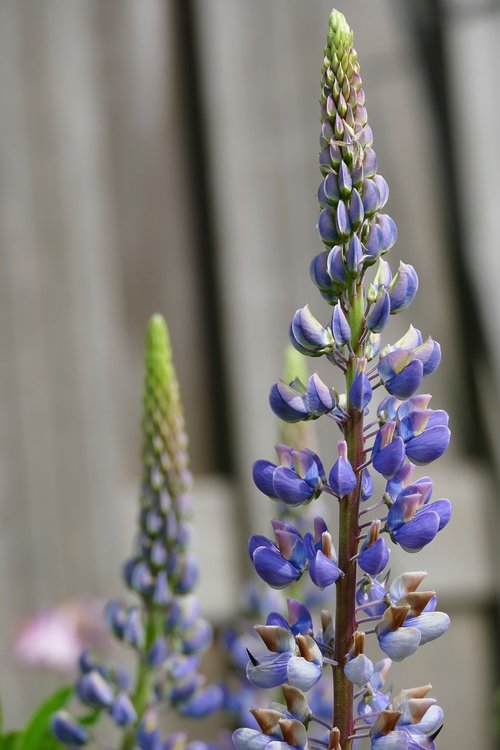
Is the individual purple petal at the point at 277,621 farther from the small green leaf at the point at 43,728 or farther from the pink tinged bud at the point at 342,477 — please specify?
the small green leaf at the point at 43,728

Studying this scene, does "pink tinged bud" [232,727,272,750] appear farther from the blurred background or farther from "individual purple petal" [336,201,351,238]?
the blurred background

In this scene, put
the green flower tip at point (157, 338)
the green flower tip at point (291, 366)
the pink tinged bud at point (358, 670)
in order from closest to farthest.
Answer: the pink tinged bud at point (358, 670) → the green flower tip at point (157, 338) → the green flower tip at point (291, 366)

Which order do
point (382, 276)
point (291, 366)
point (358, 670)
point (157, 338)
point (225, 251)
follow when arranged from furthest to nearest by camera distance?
point (225, 251) < point (291, 366) < point (157, 338) < point (382, 276) < point (358, 670)

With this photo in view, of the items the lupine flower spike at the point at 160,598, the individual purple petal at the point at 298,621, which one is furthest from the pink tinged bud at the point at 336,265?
the lupine flower spike at the point at 160,598

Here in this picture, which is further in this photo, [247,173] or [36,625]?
[247,173]

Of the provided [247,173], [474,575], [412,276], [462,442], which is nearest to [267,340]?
[247,173]

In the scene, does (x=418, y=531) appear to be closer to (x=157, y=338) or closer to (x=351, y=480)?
(x=351, y=480)

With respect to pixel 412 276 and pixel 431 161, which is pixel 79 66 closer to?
pixel 431 161

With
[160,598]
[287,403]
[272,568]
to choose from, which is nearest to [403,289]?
[287,403]
